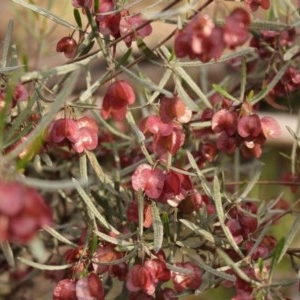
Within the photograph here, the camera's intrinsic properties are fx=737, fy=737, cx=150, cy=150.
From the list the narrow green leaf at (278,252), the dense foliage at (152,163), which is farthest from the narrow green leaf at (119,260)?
the narrow green leaf at (278,252)

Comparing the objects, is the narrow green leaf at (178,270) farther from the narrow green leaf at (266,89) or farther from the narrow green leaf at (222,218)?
the narrow green leaf at (266,89)

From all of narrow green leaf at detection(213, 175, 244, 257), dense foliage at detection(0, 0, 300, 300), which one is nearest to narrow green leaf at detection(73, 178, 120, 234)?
dense foliage at detection(0, 0, 300, 300)

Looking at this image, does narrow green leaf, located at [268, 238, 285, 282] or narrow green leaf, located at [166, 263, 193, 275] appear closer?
narrow green leaf, located at [268, 238, 285, 282]

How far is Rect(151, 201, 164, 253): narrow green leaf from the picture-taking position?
79 cm

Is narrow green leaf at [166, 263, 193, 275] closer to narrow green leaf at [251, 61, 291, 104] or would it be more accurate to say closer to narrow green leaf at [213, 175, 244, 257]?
narrow green leaf at [213, 175, 244, 257]

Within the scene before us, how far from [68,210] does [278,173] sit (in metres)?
0.88

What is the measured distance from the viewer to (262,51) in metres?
1.06

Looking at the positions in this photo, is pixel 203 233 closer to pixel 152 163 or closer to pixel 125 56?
pixel 152 163

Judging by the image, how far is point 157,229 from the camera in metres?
0.80

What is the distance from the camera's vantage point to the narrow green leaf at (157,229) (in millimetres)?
785

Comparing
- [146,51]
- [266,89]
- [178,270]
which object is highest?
[146,51]

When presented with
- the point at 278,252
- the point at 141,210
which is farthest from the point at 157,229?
the point at 278,252

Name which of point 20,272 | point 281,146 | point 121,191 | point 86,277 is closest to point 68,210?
point 20,272

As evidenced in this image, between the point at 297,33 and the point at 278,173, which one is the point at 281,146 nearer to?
the point at 278,173
